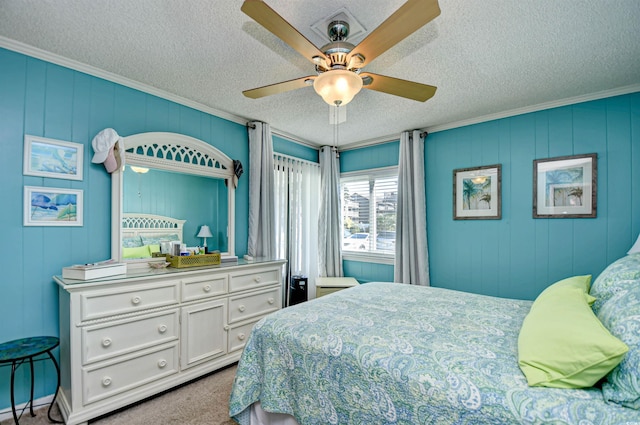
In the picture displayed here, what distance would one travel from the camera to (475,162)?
3340 mm

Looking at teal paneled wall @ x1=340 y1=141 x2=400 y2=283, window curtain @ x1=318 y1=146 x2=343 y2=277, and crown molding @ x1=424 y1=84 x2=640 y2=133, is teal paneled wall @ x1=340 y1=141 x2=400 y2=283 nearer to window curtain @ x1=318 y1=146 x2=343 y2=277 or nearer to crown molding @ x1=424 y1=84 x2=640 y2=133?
window curtain @ x1=318 y1=146 x2=343 y2=277

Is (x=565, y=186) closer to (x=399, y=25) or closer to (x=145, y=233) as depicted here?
(x=399, y=25)

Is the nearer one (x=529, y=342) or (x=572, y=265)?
(x=529, y=342)

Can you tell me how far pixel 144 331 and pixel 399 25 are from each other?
2.52 metres

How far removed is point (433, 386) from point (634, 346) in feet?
2.18

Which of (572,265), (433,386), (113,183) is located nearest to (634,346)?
(433,386)

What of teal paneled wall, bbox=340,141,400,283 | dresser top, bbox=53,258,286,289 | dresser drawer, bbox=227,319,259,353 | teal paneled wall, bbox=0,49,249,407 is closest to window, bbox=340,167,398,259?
teal paneled wall, bbox=340,141,400,283

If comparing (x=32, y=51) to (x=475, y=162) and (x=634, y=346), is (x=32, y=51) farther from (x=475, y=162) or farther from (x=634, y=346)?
(x=475, y=162)

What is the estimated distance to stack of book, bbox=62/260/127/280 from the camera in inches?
75.2

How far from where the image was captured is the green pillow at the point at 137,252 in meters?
2.43

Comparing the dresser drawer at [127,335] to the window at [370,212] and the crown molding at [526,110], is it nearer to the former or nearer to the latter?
the window at [370,212]

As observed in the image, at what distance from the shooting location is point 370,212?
14.0ft

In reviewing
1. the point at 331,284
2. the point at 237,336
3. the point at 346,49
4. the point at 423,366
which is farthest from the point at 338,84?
the point at 331,284

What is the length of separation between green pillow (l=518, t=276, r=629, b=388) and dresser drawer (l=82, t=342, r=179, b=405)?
2326 mm
